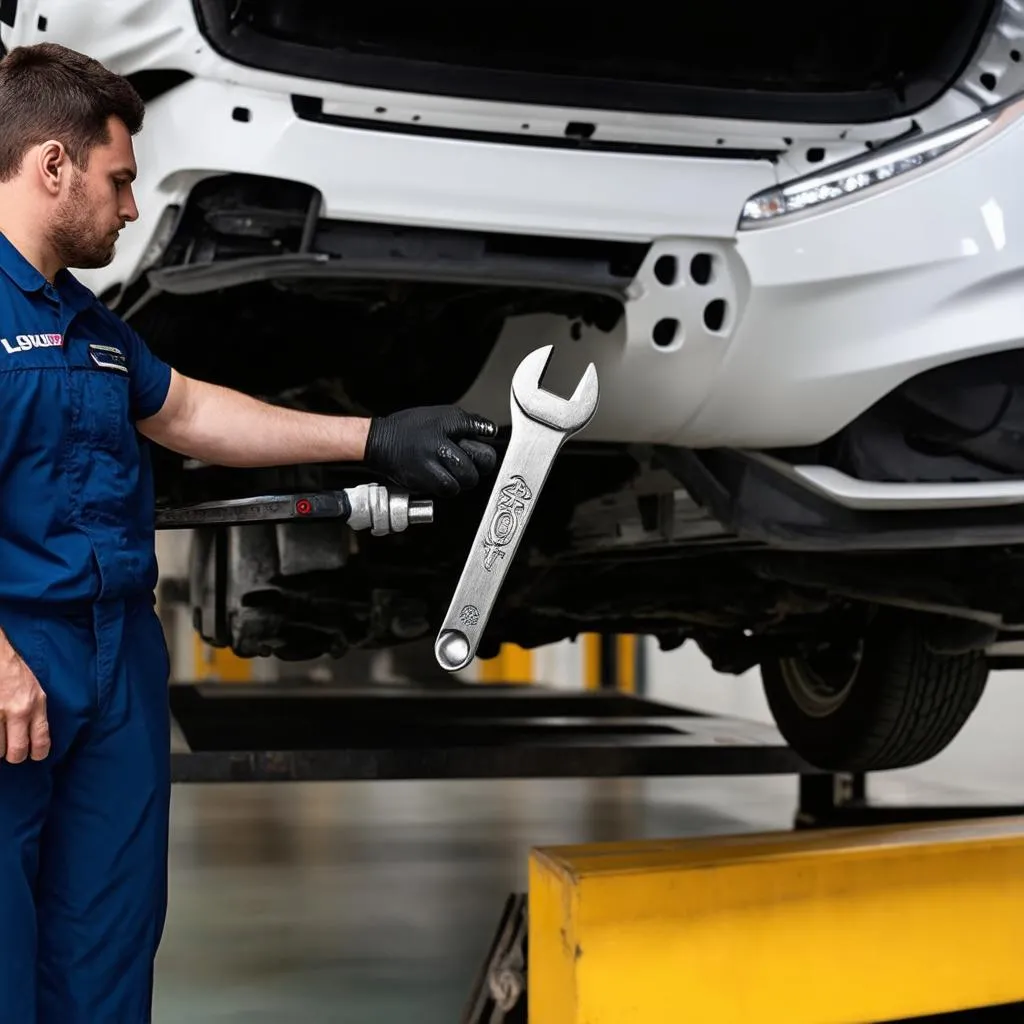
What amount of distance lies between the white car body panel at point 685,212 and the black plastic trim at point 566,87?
2 centimetres

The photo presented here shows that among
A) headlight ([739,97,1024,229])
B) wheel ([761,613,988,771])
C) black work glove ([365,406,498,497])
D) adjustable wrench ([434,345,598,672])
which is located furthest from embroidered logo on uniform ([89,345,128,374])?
wheel ([761,613,988,771])

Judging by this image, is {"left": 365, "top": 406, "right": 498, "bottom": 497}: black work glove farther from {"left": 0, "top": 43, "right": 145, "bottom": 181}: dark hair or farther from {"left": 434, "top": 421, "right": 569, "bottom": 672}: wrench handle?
{"left": 0, "top": 43, "right": 145, "bottom": 181}: dark hair

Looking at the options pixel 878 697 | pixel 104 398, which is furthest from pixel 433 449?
pixel 878 697

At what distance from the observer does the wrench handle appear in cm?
128

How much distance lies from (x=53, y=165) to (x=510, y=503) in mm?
557

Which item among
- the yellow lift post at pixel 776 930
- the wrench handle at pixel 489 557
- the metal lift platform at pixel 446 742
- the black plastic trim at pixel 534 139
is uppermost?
the black plastic trim at pixel 534 139

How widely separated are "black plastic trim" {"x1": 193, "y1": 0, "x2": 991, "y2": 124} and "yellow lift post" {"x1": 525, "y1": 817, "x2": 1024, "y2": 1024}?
921 mm

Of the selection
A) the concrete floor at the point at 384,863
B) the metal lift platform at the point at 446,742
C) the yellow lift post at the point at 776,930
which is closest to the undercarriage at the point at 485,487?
the metal lift platform at the point at 446,742

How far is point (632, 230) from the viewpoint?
1416mm

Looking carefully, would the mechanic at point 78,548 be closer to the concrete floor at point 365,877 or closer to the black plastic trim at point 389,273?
the black plastic trim at point 389,273

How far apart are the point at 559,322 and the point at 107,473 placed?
2.06 feet

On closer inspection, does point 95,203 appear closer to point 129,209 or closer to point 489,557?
point 129,209

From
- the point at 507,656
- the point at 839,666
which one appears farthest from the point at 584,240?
the point at 507,656

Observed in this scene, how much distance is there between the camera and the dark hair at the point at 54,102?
1217 mm
